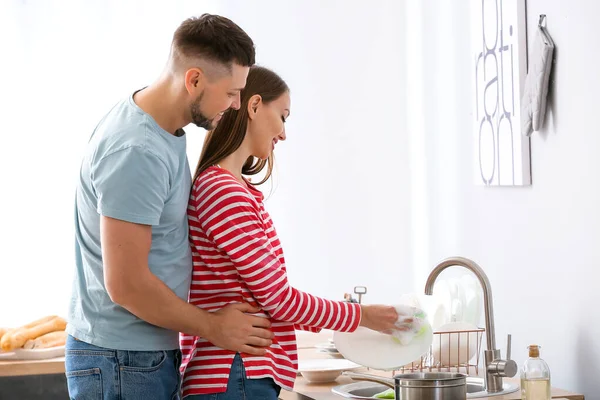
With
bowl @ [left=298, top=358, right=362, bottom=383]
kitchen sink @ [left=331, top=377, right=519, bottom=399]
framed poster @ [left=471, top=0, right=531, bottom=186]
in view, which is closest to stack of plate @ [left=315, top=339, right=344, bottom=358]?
bowl @ [left=298, top=358, right=362, bottom=383]

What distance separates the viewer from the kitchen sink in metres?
1.77

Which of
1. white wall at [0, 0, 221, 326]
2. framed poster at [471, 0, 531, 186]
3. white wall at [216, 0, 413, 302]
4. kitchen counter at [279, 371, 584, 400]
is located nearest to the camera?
kitchen counter at [279, 371, 584, 400]

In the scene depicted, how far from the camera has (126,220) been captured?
1.28 metres

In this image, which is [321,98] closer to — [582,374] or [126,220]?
[582,374]

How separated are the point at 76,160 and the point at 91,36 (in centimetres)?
50

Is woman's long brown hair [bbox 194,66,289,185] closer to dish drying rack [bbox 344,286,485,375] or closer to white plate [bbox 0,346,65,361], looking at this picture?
dish drying rack [bbox 344,286,485,375]

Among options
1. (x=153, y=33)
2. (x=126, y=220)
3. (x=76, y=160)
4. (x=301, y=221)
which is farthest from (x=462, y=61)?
(x=126, y=220)

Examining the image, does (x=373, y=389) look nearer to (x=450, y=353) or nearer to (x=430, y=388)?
(x=450, y=353)

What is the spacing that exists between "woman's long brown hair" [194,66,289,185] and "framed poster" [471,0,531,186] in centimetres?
90

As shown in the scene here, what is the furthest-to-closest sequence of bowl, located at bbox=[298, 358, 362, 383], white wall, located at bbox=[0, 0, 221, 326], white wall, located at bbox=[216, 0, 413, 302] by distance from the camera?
white wall, located at bbox=[216, 0, 413, 302]
white wall, located at bbox=[0, 0, 221, 326]
bowl, located at bbox=[298, 358, 362, 383]

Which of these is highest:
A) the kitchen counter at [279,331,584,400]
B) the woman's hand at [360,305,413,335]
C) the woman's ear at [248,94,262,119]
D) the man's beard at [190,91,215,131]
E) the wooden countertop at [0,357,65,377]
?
the woman's ear at [248,94,262,119]

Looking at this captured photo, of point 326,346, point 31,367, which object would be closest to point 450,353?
point 326,346

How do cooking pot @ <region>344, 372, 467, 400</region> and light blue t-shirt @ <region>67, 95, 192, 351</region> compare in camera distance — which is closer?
light blue t-shirt @ <region>67, 95, 192, 351</region>

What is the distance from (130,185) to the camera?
129cm
